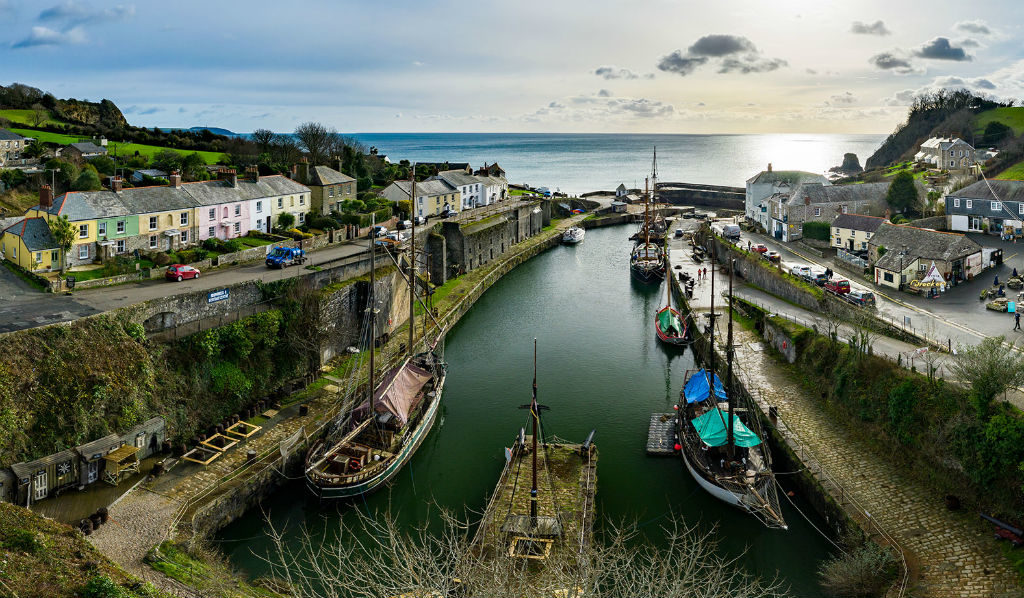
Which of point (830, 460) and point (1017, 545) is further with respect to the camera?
point (830, 460)

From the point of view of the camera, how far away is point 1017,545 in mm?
18094

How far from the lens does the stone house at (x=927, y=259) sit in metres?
36.3

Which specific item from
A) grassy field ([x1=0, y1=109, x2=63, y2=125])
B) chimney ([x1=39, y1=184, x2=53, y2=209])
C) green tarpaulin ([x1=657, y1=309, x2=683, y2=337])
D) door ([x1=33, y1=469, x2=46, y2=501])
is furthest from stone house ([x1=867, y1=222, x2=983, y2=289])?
grassy field ([x1=0, y1=109, x2=63, y2=125])

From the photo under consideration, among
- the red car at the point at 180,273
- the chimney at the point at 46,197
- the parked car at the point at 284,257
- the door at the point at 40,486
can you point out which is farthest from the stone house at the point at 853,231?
the chimney at the point at 46,197

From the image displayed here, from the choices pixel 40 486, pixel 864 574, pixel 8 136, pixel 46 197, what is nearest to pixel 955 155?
pixel 864 574

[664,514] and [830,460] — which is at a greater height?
[830,460]

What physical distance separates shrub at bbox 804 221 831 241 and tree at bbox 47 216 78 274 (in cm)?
4545

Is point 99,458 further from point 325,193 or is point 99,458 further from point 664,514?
point 325,193

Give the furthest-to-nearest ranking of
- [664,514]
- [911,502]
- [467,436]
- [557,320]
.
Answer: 1. [557,320]
2. [467,436]
3. [664,514]
4. [911,502]

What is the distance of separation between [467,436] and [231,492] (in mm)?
9746

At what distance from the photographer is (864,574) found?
18156 millimetres

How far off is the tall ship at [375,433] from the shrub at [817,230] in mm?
32905

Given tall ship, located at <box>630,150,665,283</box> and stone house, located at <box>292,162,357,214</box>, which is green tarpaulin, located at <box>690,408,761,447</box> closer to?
tall ship, located at <box>630,150,665,283</box>

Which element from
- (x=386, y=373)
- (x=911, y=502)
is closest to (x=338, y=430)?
(x=386, y=373)
